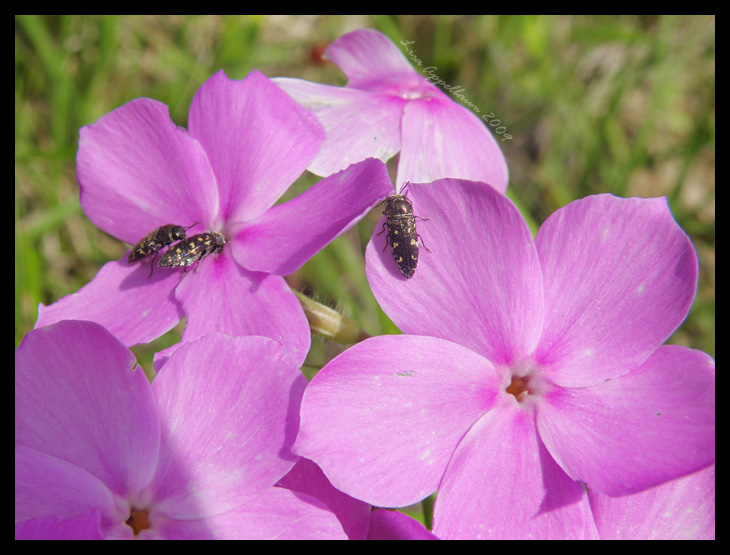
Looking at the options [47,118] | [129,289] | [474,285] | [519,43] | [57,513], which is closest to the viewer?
[57,513]

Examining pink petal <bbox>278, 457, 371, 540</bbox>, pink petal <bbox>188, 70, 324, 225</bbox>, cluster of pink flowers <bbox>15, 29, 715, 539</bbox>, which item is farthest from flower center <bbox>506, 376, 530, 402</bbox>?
pink petal <bbox>188, 70, 324, 225</bbox>

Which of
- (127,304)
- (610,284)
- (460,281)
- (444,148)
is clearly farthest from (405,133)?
(127,304)

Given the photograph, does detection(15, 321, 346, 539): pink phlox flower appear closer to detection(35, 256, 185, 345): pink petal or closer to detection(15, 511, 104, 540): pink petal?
detection(15, 511, 104, 540): pink petal

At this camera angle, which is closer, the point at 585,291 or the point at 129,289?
the point at 585,291

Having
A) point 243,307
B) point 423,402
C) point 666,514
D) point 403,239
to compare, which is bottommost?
point 666,514

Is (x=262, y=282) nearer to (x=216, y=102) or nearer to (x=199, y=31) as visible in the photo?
(x=216, y=102)

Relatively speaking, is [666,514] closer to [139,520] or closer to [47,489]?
[139,520]
